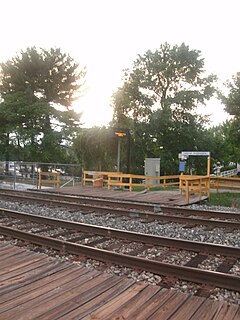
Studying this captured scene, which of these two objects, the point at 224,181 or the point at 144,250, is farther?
the point at 224,181

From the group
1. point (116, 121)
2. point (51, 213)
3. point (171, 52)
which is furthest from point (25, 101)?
point (51, 213)

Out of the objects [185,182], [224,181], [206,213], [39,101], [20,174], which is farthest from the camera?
[39,101]

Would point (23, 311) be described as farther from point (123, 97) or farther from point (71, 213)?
point (123, 97)

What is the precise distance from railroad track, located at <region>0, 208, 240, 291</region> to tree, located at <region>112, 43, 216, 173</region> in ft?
86.1

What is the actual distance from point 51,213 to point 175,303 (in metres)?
6.57

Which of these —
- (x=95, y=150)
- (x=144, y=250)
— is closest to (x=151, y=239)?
(x=144, y=250)

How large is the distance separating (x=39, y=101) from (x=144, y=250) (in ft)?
93.5

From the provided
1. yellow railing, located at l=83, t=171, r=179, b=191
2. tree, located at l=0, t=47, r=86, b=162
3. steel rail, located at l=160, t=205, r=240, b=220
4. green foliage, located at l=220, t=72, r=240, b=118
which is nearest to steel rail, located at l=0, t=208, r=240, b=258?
steel rail, located at l=160, t=205, r=240, b=220

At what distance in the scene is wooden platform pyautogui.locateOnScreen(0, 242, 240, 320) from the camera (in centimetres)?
303

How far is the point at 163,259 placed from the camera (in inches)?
195

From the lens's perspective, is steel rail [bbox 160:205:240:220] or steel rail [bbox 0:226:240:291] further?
steel rail [bbox 160:205:240:220]

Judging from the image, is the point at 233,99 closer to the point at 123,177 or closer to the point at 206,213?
the point at 123,177

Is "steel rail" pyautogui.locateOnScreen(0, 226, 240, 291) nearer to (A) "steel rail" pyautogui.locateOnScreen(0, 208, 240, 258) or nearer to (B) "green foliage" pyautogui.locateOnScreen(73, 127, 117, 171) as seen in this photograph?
(A) "steel rail" pyautogui.locateOnScreen(0, 208, 240, 258)

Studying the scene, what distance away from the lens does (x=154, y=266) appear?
4.25 metres
